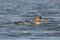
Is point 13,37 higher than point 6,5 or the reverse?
the reverse

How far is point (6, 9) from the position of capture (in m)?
25.1

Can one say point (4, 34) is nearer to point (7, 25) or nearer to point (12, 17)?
point (7, 25)

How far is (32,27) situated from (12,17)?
3.26 meters

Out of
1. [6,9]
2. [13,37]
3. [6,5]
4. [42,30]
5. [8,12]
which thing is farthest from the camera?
[6,5]

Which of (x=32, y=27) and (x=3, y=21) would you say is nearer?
(x=32, y=27)

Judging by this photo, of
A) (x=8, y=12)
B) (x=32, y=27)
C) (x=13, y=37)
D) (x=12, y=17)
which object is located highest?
(x=8, y=12)

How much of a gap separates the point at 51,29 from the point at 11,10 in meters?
7.43

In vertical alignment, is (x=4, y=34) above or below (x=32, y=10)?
below

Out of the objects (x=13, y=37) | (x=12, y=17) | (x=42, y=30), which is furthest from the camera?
(x=12, y=17)

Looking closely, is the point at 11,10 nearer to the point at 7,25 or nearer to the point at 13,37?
the point at 7,25

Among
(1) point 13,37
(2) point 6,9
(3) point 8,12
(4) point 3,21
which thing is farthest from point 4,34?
(2) point 6,9

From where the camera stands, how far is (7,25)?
18.1m

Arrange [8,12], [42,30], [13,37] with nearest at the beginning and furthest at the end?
[13,37]
[42,30]
[8,12]

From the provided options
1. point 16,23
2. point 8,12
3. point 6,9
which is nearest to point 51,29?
point 16,23
